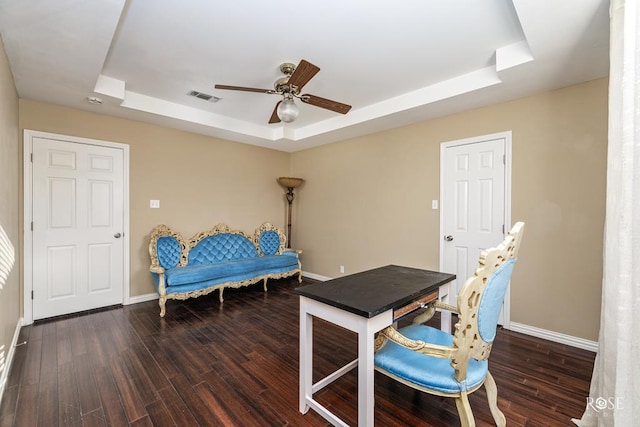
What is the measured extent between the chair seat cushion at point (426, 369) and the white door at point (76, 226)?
149 inches

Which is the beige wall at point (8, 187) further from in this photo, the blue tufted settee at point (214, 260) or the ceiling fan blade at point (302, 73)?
the ceiling fan blade at point (302, 73)

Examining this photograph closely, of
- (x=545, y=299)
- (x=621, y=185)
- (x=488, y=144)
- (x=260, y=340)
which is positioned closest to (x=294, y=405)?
(x=260, y=340)

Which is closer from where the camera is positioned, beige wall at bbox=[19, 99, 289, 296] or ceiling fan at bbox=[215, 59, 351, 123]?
ceiling fan at bbox=[215, 59, 351, 123]

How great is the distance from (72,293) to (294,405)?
3.33 metres

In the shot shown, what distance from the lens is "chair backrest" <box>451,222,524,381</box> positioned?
1275 millimetres

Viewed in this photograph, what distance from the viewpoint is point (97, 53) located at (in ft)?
7.57

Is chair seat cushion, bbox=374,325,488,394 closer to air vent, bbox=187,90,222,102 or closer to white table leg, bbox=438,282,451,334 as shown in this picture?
white table leg, bbox=438,282,451,334

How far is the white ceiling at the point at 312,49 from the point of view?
1.94 metres

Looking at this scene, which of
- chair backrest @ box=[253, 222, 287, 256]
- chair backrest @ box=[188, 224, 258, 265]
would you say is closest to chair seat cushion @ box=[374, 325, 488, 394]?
chair backrest @ box=[188, 224, 258, 265]

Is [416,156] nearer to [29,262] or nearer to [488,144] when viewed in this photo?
[488,144]

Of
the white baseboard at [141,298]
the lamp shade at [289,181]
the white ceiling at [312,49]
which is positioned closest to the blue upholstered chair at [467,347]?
the white ceiling at [312,49]

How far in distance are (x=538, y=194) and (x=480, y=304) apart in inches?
89.5

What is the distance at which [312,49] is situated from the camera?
250 cm

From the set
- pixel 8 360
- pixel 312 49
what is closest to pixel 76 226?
pixel 8 360
